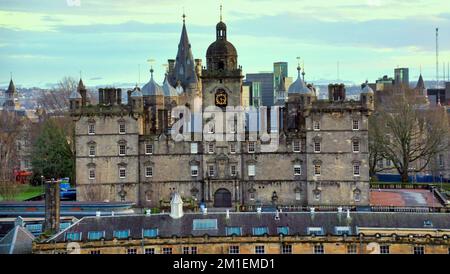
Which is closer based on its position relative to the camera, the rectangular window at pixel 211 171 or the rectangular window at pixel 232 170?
the rectangular window at pixel 232 170

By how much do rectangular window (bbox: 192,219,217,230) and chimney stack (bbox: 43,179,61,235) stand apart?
17.9 ft

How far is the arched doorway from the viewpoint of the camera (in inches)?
1927

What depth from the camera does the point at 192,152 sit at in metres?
49.2

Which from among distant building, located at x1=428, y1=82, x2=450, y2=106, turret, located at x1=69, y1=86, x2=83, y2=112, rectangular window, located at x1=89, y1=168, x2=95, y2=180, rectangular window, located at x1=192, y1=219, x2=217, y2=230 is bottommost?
rectangular window, located at x1=192, y1=219, x2=217, y2=230

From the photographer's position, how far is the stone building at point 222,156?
4781 centimetres

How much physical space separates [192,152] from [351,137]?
32.3 ft

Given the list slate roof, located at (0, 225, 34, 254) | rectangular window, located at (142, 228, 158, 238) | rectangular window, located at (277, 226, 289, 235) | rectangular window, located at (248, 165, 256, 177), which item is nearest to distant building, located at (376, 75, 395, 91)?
rectangular window, located at (248, 165, 256, 177)

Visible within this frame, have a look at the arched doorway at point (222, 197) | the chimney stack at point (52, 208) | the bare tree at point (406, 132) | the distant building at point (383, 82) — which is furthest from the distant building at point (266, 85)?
the chimney stack at point (52, 208)

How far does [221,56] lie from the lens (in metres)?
49.8

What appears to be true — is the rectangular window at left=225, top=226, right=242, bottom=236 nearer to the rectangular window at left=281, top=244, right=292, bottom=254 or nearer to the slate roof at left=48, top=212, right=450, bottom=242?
the slate roof at left=48, top=212, right=450, bottom=242

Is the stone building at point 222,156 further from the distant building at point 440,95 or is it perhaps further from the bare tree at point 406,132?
the distant building at point 440,95

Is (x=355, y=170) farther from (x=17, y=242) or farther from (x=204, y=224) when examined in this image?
(x=17, y=242)

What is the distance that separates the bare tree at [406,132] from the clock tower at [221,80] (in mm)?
16399

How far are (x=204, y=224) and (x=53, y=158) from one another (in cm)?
3424
